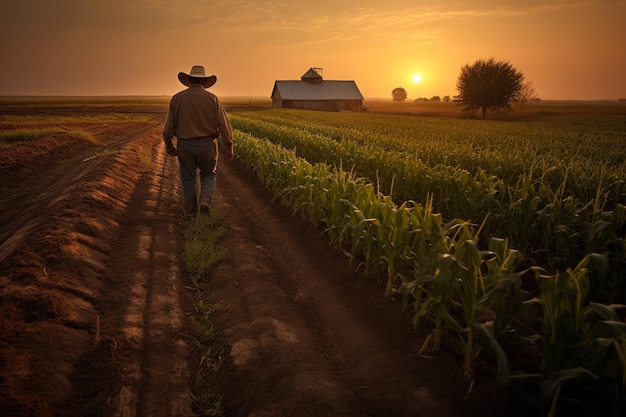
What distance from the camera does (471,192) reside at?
250 inches

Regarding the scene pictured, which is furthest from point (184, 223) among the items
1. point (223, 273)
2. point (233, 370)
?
point (233, 370)

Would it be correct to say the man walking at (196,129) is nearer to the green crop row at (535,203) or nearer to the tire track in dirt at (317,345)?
the tire track in dirt at (317,345)

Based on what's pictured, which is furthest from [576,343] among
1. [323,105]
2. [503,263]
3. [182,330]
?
[323,105]

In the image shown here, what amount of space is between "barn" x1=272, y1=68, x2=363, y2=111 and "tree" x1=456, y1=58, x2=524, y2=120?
71.1ft

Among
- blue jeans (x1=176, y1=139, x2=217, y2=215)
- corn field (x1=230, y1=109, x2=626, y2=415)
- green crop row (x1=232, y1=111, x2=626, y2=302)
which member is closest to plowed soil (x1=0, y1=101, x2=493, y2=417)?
corn field (x1=230, y1=109, x2=626, y2=415)

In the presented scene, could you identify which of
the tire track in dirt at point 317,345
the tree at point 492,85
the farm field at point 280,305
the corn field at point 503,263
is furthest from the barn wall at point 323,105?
the tire track in dirt at point 317,345

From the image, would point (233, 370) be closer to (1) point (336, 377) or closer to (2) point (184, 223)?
(1) point (336, 377)

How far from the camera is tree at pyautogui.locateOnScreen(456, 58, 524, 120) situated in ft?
189

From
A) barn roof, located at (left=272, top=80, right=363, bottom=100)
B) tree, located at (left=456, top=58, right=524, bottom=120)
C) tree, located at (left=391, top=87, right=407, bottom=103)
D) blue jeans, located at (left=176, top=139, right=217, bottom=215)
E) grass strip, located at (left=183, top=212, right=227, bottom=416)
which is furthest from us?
tree, located at (left=391, top=87, right=407, bottom=103)

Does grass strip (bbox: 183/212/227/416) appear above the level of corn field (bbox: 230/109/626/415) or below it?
below

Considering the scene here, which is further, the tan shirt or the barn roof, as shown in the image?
the barn roof

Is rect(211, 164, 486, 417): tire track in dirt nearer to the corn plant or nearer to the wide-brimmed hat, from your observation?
the corn plant

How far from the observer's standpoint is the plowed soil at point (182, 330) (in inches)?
105

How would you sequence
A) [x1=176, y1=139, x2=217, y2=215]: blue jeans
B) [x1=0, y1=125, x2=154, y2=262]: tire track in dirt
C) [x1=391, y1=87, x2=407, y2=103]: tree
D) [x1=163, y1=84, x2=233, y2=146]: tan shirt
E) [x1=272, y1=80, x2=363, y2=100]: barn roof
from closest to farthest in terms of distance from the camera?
1. [x1=0, y1=125, x2=154, y2=262]: tire track in dirt
2. [x1=163, y1=84, x2=233, y2=146]: tan shirt
3. [x1=176, y1=139, x2=217, y2=215]: blue jeans
4. [x1=272, y1=80, x2=363, y2=100]: barn roof
5. [x1=391, y1=87, x2=407, y2=103]: tree
